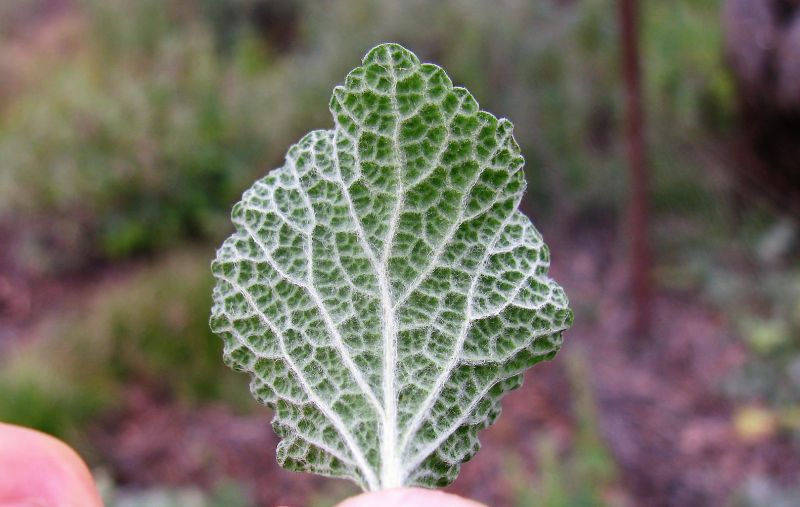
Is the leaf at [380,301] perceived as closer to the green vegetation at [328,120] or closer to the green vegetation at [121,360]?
the green vegetation at [121,360]

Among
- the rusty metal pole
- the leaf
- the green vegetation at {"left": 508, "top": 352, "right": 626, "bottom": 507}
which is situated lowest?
the green vegetation at {"left": 508, "top": 352, "right": 626, "bottom": 507}

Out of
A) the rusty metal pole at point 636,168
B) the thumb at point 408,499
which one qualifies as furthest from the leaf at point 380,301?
the rusty metal pole at point 636,168

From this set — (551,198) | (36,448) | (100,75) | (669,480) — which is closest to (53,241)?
(100,75)

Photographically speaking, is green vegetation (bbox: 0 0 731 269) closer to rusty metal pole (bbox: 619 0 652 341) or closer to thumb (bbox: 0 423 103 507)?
rusty metal pole (bbox: 619 0 652 341)

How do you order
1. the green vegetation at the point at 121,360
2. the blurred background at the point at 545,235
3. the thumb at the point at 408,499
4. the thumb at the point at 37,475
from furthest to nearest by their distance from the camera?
the green vegetation at the point at 121,360
the blurred background at the point at 545,235
the thumb at the point at 37,475
the thumb at the point at 408,499

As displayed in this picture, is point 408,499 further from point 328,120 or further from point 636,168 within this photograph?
point 328,120

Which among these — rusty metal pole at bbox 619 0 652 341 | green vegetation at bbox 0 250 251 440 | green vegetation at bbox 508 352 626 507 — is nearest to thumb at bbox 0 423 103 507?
green vegetation at bbox 508 352 626 507
